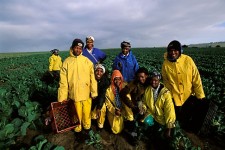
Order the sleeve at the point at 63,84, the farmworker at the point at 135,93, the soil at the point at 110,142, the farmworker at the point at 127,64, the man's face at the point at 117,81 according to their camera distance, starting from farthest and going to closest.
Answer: the farmworker at the point at 127,64, the man's face at the point at 117,81, the farmworker at the point at 135,93, the sleeve at the point at 63,84, the soil at the point at 110,142

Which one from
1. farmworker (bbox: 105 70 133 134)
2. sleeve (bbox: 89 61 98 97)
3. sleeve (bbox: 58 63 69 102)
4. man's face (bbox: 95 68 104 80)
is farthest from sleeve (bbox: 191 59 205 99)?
sleeve (bbox: 58 63 69 102)

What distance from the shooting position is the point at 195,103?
4637 millimetres

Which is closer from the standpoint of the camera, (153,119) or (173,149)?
(173,149)

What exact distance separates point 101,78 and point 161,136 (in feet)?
5.09

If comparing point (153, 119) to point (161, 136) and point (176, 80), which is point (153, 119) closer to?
point (161, 136)

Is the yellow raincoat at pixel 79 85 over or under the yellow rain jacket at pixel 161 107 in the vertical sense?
A: over

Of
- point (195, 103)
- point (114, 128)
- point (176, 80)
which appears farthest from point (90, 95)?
point (195, 103)

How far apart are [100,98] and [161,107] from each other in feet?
3.71

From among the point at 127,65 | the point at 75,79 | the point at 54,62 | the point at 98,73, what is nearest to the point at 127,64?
the point at 127,65

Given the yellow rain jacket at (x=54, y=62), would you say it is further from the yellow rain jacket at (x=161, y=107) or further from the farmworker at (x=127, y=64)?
the yellow rain jacket at (x=161, y=107)

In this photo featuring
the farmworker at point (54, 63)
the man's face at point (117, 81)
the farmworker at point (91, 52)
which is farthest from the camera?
the farmworker at point (54, 63)

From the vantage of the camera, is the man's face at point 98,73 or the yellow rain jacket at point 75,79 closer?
the yellow rain jacket at point 75,79

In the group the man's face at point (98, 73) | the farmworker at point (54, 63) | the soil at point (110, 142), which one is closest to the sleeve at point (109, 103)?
the man's face at point (98, 73)

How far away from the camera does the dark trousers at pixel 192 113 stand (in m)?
4.49
